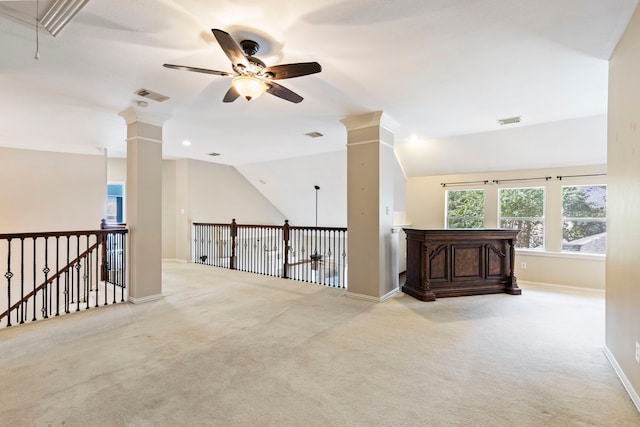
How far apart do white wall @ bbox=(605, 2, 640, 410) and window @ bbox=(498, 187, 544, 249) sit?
3.41 m

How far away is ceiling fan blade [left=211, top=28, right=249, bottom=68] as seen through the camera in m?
1.86

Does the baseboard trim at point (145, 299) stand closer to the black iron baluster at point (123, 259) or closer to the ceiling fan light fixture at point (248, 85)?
the black iron baluster at point (123, 259)

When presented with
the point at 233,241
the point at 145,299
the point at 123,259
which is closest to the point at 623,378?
the point at 145,299

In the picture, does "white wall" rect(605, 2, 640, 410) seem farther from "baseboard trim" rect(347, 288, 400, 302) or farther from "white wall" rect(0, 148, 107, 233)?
"white wall" rect(0, 148, 107, 233)

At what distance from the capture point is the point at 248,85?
8.02 ft

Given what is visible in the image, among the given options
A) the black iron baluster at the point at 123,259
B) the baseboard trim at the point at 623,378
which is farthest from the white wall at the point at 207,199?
the baseboard trim at the point at 623,378

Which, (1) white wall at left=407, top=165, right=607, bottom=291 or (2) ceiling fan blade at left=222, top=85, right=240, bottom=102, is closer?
(2) ceiling fan blade at left=222, top=85, right=240, bottom=102

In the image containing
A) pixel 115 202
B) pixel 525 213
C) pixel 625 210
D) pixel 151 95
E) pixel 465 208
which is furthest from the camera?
pixel 115 202

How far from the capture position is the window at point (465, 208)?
6.16m

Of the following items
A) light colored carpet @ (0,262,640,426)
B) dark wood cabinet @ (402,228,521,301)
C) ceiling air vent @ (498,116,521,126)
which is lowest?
light colored carpet @ (0,262,640,426)

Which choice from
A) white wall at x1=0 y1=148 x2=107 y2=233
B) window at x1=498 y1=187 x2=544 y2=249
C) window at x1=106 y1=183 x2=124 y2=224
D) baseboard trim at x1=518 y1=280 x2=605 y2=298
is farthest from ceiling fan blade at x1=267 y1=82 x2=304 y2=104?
window at x1=106 y1=183 x2=124 y2=224

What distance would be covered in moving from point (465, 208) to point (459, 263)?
217 centimetres

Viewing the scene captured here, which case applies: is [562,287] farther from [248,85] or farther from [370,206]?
[248,85]

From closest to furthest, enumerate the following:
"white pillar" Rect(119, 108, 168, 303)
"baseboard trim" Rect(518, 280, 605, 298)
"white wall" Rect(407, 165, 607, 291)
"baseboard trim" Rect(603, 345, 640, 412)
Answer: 1. "baseboard trim" Rect(603, 345, 640, 412)
2. "white pillar" Rect(119, 108, 168, 303)
3. "baseboard trim" Rect(518, 280, 605, 298)
4. "white wall" Rect(407, 165, 607, 291)
